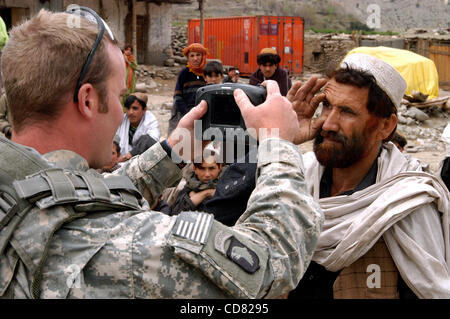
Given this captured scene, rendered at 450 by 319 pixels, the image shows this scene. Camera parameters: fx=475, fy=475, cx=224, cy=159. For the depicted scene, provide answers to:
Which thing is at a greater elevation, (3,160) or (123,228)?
(3,160)

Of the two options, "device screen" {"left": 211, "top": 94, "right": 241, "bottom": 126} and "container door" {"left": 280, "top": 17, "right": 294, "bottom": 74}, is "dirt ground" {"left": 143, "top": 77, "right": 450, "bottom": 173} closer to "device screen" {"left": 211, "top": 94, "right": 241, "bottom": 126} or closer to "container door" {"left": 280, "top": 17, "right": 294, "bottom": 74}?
"container door" {"left": 280, "top": 17, "right": 294, "bottom": 74}

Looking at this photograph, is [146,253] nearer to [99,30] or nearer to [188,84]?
[99,30]

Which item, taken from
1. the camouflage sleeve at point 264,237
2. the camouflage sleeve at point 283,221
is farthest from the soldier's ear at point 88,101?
the camouflage sleeve at point 283,221

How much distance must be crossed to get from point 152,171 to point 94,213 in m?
0.53

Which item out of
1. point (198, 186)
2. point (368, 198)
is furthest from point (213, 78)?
point (368, 198)

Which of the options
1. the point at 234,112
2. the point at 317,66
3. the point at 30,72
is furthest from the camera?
the point at 317,66

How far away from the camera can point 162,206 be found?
3.63 meters

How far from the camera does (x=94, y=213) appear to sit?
1144mm

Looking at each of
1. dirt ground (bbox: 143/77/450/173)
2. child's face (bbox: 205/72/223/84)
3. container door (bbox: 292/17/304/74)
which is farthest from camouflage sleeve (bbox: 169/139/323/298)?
container door (bbox: 292/17/304/74)

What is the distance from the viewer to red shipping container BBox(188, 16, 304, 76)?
64.1 feet

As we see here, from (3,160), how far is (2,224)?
143mm

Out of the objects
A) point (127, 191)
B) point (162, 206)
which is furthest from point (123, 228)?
point (162, 206)

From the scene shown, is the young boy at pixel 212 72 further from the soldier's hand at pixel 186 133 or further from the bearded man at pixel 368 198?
the soldier's hand at pixel 186 133
